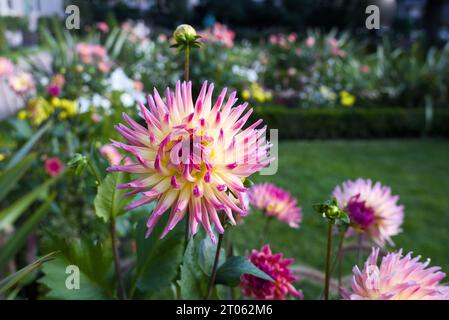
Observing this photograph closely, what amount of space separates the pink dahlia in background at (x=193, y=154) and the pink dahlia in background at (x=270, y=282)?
0.63ft

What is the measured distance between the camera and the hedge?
14.6 feet

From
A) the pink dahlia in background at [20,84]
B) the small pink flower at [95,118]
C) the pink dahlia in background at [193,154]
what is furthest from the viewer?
the pink dahlia in background at [20,84]

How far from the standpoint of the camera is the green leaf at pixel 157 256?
0.52 meters

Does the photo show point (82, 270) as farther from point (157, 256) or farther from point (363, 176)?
point (363, 176)

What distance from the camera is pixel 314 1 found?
18.2m

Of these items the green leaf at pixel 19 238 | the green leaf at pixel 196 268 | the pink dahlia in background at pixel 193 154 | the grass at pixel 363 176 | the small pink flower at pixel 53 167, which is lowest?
the grass at pixel 363 176

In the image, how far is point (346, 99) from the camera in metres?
4.88

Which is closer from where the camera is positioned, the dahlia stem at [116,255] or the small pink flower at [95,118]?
the dahlia stem at [116,255]

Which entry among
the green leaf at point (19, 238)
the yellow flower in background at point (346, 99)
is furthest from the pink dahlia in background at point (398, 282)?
the yellow flower in background at point (346, 99)

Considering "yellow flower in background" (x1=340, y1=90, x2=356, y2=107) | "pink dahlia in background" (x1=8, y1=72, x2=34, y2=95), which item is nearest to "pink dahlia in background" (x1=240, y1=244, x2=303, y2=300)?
"pink dahlia in background" (x1=8, y1=72, x2=34, y2=95)

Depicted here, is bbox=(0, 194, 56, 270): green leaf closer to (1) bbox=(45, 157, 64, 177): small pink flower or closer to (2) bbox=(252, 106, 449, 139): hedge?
(1) bbox=(45, 157, 64, 177): small pink flower

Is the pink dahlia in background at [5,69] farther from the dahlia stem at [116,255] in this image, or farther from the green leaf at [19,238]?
the dahlia stem at [116,255]
